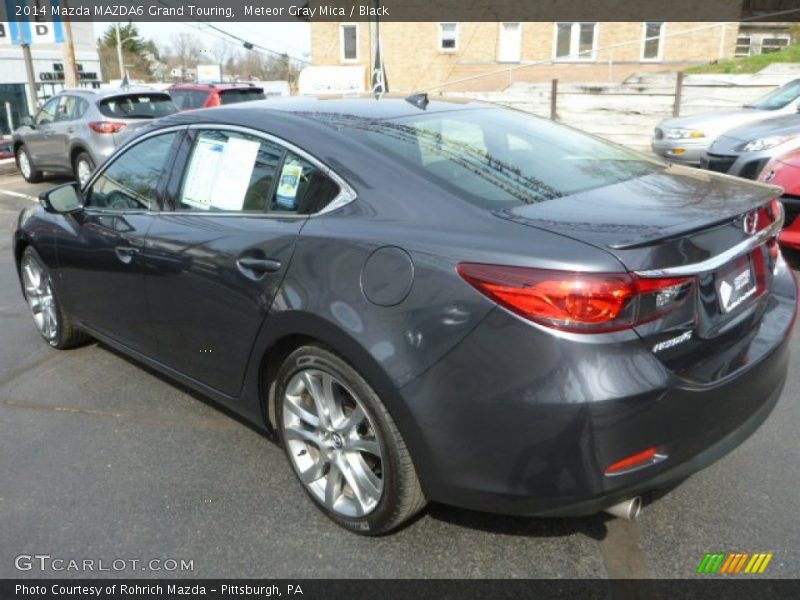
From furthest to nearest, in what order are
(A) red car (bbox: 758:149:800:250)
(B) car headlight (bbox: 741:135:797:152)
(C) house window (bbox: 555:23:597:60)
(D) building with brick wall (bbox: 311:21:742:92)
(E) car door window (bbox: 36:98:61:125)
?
(C) house window (bbox: 555:23:597:60) → (D) building with brick wall (bbox: 311:21:742:92) → (E) car door window (bbox: 36:98:61:125) → (B) car headlight (bbox: 741:135:797:152) → (A) red car (bbox: 758:149:800:250)

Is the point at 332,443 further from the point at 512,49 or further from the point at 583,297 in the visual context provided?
the point at 512,49

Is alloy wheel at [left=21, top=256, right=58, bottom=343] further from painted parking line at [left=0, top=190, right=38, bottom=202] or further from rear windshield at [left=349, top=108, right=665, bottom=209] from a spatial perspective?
painted parking line at [left=0, top=190, right=38, bottom=202]

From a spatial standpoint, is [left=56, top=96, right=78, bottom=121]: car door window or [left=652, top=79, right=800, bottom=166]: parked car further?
[left=56, top=96, right=78, bottom=121]: car door window

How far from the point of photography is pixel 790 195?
533cm

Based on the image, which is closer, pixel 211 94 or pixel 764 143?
pixel 764 143

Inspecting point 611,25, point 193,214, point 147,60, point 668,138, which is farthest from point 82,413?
point 147,60

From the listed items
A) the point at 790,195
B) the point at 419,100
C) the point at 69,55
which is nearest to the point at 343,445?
the point at 419,100

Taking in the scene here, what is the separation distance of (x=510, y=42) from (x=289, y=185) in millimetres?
31289

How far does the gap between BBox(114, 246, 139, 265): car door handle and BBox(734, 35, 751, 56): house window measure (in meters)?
37.3

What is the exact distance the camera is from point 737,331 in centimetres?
232

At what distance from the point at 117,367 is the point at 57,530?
1650 millimetres

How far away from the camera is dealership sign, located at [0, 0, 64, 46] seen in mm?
16953

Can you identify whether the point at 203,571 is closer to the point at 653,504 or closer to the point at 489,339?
the point at 489,339

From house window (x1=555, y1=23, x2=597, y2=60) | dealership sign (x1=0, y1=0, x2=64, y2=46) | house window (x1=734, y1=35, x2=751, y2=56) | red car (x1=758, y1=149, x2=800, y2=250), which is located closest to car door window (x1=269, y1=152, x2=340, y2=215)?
red car (x1=758, y1=149, x2=800, y2=250)
